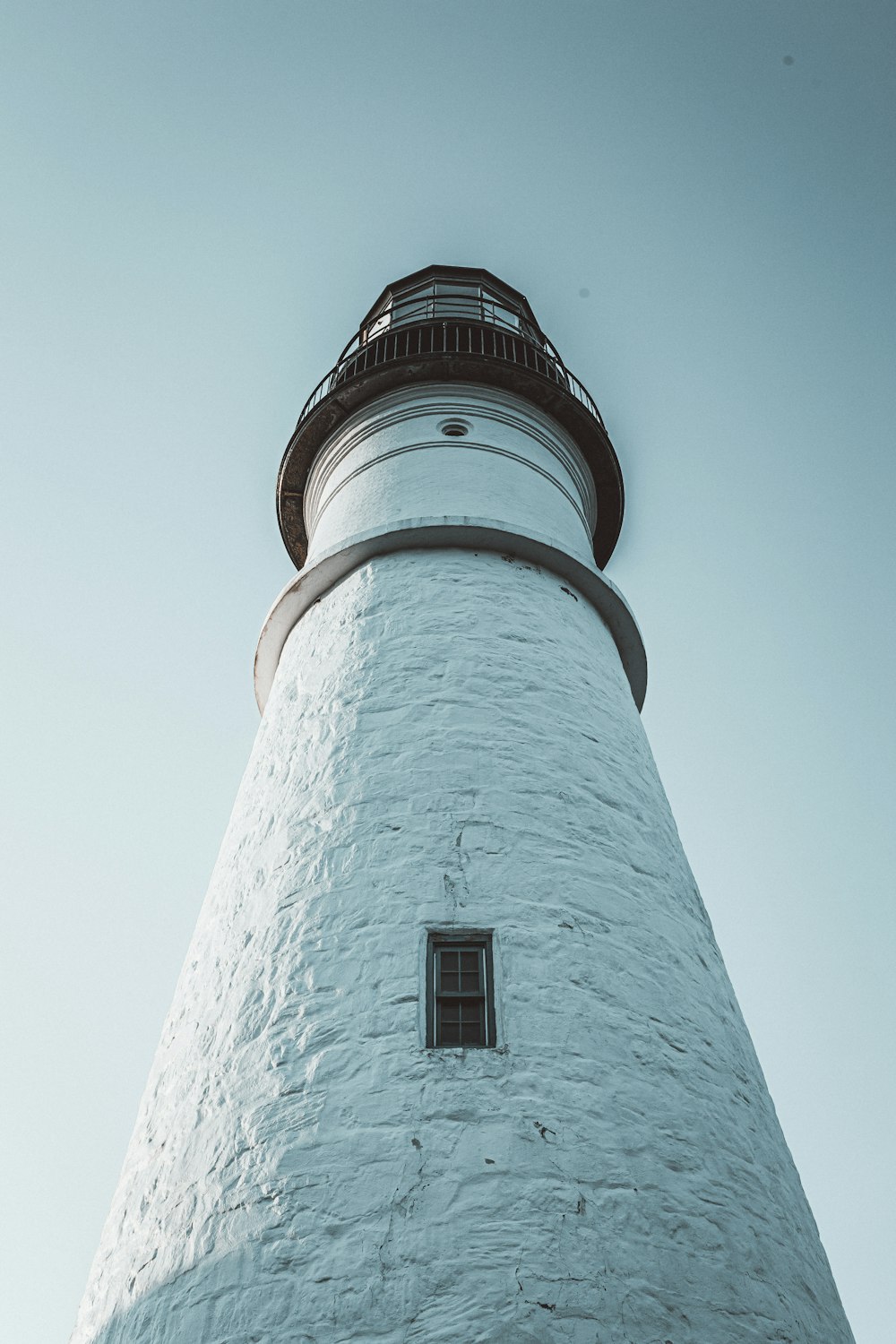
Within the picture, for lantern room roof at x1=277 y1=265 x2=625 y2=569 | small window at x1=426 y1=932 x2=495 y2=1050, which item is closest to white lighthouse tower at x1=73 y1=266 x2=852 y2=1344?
small window at x1=426 y1=932 x2=495 y2=1050

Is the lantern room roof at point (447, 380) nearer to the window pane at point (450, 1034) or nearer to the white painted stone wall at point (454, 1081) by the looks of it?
the white painted stone wall at point (454, 1081)

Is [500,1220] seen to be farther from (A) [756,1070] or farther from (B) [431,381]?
(B) [431,381]

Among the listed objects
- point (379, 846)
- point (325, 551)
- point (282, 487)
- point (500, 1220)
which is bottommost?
point (500, 1220)

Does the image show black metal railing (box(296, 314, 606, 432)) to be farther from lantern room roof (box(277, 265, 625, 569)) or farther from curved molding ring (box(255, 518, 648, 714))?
curved molding ring (box(255, 518, 648, 714))

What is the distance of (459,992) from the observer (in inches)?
240

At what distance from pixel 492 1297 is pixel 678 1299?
0.91 m

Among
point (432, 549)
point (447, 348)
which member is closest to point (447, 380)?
point (447, 348)

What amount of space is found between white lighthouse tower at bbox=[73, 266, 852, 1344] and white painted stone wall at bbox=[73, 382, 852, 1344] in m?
0.02

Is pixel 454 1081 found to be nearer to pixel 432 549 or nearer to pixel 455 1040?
pixel 455 1040

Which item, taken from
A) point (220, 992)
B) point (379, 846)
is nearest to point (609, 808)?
point (379, 846)

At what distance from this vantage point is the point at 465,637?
891 centimetres

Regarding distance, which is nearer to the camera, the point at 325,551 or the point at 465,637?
the point at 465,637

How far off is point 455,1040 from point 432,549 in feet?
17.8

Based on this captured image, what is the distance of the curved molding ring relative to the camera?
33.2ft
